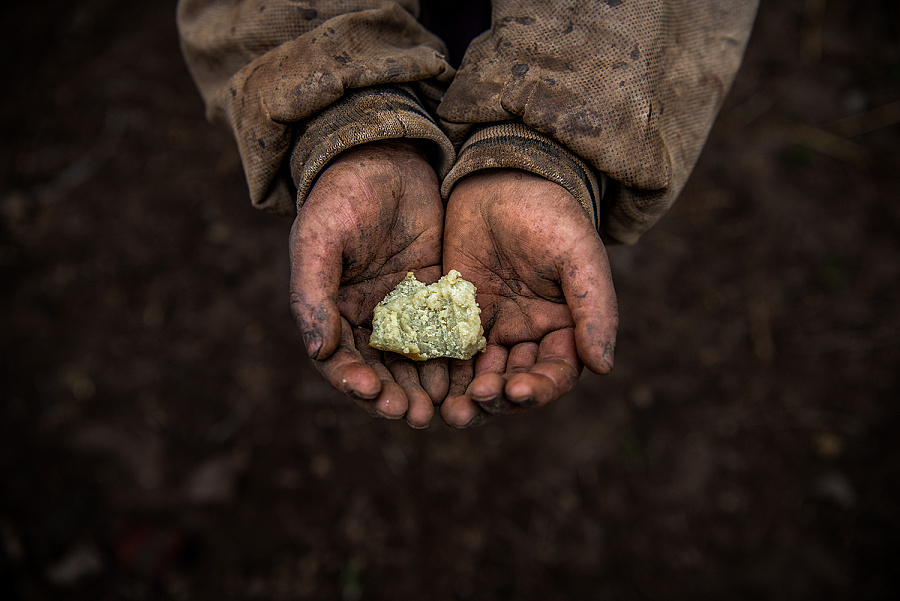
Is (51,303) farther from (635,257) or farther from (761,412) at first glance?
(761,412)

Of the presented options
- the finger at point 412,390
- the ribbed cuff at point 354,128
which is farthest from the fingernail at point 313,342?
the ribbed cuff at point 354,128

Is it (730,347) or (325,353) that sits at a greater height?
(325,353)

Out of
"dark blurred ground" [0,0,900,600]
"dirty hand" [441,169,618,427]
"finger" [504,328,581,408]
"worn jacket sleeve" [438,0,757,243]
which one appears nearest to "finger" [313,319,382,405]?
"dirty hand" [441,169,618,427]

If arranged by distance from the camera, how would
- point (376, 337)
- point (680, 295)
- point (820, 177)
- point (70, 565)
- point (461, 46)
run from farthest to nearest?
point (820, 177) < point (680, 295) < point (70, 565) < point (461, 46) < point (376, 337)

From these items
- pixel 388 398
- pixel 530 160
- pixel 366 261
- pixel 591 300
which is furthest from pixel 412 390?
pixel 530 160

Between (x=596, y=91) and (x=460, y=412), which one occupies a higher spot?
(x=596, y=91)

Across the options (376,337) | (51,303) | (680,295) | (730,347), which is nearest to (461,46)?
(376,337)

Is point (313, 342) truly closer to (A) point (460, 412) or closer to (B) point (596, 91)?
(A) point (460, 412)
